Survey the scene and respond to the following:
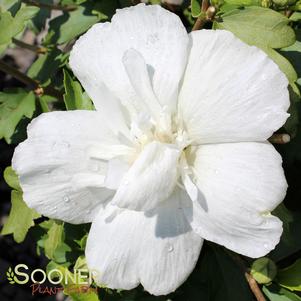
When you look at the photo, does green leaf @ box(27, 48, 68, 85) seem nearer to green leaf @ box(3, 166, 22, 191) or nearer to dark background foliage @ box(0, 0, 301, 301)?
dark background foliage @ box(0, 0, 301, 301)

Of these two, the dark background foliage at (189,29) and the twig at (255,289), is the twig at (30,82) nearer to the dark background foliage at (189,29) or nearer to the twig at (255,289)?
the dark background foliage at (189,29)

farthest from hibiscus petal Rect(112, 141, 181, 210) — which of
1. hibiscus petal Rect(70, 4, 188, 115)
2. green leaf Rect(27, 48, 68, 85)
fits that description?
green leaf Rect(27, 48, 68, 85)

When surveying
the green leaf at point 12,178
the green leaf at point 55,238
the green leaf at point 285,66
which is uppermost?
the green leaf at point 285,66

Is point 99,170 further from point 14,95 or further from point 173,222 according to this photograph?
point 14,95

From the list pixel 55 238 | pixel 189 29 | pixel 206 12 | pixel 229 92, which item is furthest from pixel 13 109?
pixel 229 92

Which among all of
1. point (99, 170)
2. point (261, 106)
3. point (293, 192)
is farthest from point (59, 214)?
point (293, 192)

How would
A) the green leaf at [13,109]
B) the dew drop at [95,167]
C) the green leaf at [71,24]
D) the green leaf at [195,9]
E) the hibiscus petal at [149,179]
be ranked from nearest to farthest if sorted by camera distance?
1. the hibiscus petal at [149,179]
2. the dew drop at [95,167]
3. the green leaf at [195,9]
4. the green leaf at [13,109]
5. the green leaf at [71,24]

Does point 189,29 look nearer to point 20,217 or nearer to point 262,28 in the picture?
point 262,28

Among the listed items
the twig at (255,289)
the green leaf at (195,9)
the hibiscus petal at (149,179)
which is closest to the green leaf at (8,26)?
the green leaf at (195,9)
